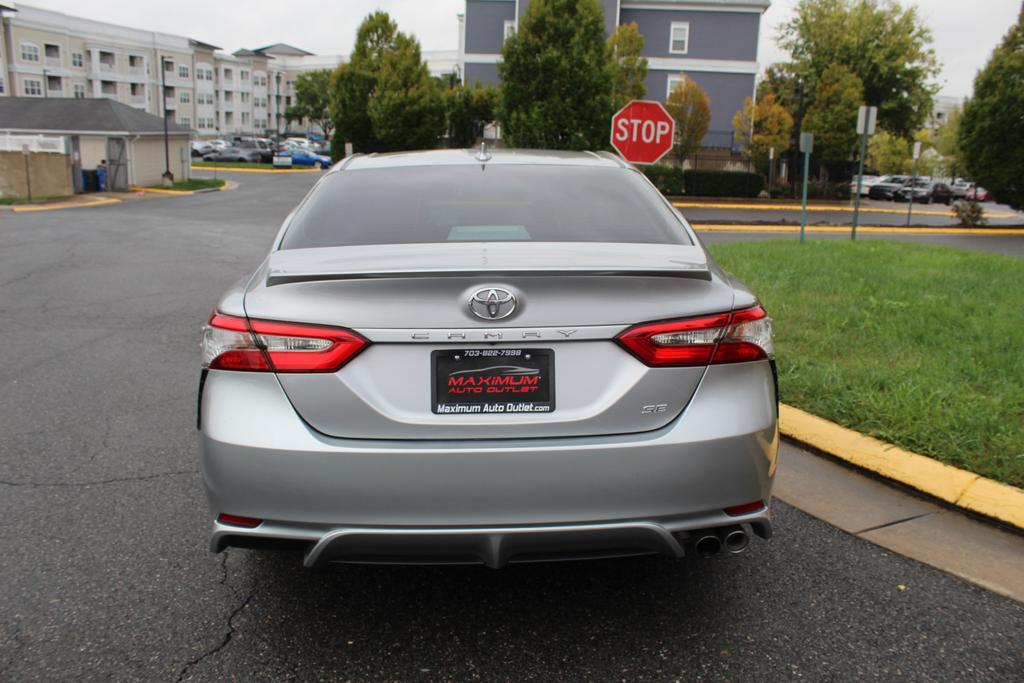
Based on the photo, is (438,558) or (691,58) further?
(691,58)

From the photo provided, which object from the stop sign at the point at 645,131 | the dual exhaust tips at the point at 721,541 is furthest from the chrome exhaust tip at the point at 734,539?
the stop sign at the point at 645,131

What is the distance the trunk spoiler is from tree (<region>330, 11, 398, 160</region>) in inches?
1654

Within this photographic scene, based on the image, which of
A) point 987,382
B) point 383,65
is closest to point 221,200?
point 383,65

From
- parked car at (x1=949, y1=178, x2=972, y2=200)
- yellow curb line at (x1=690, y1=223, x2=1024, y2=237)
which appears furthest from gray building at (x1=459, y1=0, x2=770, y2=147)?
yellow curb line at (x1=690, y1=223, x2=1024, y2=237)

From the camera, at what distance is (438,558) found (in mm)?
2740

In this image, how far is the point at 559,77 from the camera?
32.3 meters

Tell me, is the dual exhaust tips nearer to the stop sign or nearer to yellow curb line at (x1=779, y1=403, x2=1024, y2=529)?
yellow curb line at (x1=779, y1=403, x2=1024, y2=529)

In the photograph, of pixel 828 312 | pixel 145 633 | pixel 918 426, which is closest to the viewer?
pixel 145 633

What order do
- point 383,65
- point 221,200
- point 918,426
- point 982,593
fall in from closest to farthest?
point 982,593
point 918,426
point 221,200
point 383,65

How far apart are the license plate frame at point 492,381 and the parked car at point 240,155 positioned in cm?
6290

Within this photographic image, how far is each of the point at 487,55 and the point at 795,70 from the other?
20.1 metres

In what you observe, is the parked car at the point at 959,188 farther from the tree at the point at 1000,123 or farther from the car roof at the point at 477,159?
the car roof at the point at 477,159

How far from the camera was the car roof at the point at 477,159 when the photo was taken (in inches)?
165

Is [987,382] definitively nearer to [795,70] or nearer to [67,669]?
[67,669]
